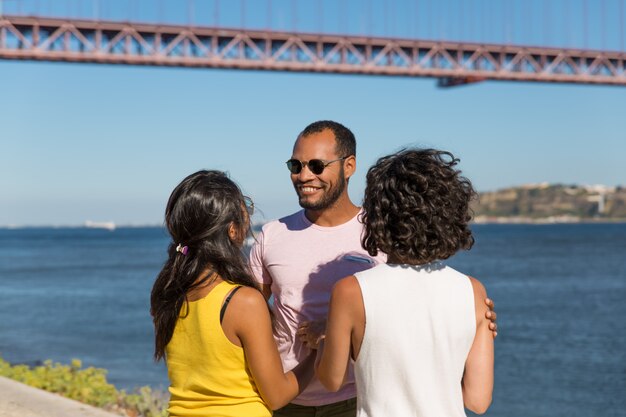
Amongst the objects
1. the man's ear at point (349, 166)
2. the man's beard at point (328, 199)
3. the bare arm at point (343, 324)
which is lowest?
the bare arm at point (343, 324)

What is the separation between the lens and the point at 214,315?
2.02 meters

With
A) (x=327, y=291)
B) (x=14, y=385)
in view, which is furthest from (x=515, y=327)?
(x=327, y=291)

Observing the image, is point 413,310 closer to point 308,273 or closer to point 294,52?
point 308,273

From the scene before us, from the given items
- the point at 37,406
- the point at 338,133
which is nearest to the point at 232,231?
the point at 338,133

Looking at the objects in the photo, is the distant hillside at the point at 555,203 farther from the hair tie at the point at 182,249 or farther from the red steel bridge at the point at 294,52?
the hair tie at the point at 182,249

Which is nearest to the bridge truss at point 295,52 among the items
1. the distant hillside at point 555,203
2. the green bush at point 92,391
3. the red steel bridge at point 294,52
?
the red steel bridge at point 294,52

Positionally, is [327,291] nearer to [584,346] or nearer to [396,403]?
[396,403]

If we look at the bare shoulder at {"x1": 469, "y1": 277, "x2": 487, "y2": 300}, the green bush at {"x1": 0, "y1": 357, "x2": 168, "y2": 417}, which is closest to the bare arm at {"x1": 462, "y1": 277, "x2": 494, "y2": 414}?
the bare shoulder at {"x1": 469, "y1": 277, "x2": 487, "y2": 300}

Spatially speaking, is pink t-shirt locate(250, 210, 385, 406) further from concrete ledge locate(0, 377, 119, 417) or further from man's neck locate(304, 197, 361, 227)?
concrete ledge locate(0, 377, 119, 417)

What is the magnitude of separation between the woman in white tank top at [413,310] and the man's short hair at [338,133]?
0.50 metres

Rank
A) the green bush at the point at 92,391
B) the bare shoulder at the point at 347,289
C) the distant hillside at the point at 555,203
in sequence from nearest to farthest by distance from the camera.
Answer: the bare shoulder at the point at 347,289
the green bush at the point at 92,391
the distant hillside at the point at 555,203

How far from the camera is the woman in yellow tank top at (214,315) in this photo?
79.1 inches

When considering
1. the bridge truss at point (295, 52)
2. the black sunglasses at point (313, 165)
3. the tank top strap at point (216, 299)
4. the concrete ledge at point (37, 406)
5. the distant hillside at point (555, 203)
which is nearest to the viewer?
the tank top strap at point (216, 299)

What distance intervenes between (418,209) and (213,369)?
604 mm
